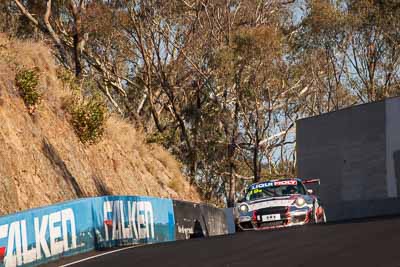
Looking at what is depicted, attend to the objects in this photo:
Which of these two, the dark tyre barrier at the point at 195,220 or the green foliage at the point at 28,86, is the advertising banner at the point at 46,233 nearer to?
the dark tyre barrier at the point at 195,220

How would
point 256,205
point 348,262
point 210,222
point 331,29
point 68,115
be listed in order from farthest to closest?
point 331,29
point 68,115
point 210,222
point 256,205
point 348,262

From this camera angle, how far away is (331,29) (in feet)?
163

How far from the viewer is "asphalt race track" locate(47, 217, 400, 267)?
37.2 ft

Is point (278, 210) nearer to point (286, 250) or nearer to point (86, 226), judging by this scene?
point (86, 226)

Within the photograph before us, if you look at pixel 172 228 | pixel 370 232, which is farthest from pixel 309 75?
pixel 370 232

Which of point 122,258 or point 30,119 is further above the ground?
point 30,119

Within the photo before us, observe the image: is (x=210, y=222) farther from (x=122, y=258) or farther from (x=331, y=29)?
(x=331, y=29)

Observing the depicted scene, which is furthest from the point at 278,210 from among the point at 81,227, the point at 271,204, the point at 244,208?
the point at 81,227

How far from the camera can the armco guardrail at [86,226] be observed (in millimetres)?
14320

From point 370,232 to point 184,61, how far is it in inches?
1303

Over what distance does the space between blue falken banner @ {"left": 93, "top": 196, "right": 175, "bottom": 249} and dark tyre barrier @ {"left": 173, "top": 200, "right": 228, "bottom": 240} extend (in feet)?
1.43

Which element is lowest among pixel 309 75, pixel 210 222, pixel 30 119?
pixel 210 222

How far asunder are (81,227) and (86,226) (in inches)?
11.9

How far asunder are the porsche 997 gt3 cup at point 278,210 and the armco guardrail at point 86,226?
2184mm
